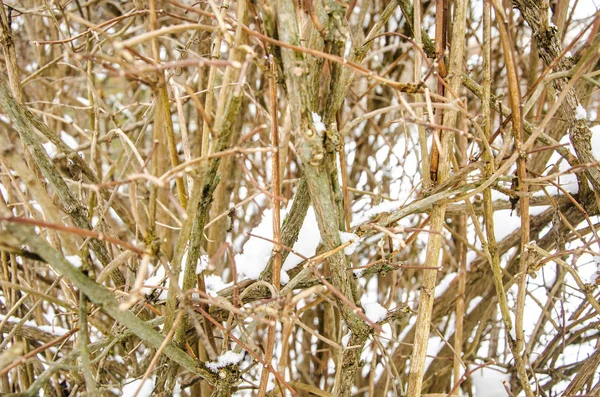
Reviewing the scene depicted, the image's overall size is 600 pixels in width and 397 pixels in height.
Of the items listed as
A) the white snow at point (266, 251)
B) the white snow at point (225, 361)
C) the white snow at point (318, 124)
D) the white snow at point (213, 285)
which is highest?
the white snow at point (318, 124)

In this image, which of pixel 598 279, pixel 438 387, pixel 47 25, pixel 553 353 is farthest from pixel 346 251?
pixel 47 25

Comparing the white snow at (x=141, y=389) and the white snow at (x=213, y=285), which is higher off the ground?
the white snow at (x=213, y=285)

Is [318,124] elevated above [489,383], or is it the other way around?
[318,124]

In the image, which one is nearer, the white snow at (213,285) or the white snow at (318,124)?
the white snow at (318,124)

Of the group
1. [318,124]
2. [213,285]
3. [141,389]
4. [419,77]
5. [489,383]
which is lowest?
[141,389]

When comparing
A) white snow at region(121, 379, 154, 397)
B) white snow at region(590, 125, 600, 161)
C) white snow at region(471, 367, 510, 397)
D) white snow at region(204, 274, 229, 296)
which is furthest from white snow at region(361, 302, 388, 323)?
white snow at region(471, 367, 510, 397)

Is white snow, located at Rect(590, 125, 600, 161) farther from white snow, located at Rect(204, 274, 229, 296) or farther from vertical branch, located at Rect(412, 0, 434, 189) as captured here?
white snow, located at Rect(204, 274, 229, 296)

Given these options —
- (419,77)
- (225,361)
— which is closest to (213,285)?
(225,361)

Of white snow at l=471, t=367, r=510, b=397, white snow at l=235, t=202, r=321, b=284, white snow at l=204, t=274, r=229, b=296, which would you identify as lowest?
white snow at l=471, t=367, r=510, b=397

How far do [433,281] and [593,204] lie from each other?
564 millimetres

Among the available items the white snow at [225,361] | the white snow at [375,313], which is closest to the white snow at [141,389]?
the white snow at [225,361]

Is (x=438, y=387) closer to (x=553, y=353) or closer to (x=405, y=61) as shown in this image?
(x=553, y=353)

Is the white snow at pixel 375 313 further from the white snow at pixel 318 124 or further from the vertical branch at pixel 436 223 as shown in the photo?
the white snow at pixel 318 124

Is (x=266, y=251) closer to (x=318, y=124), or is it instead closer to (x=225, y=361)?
(x=225, y=361)
